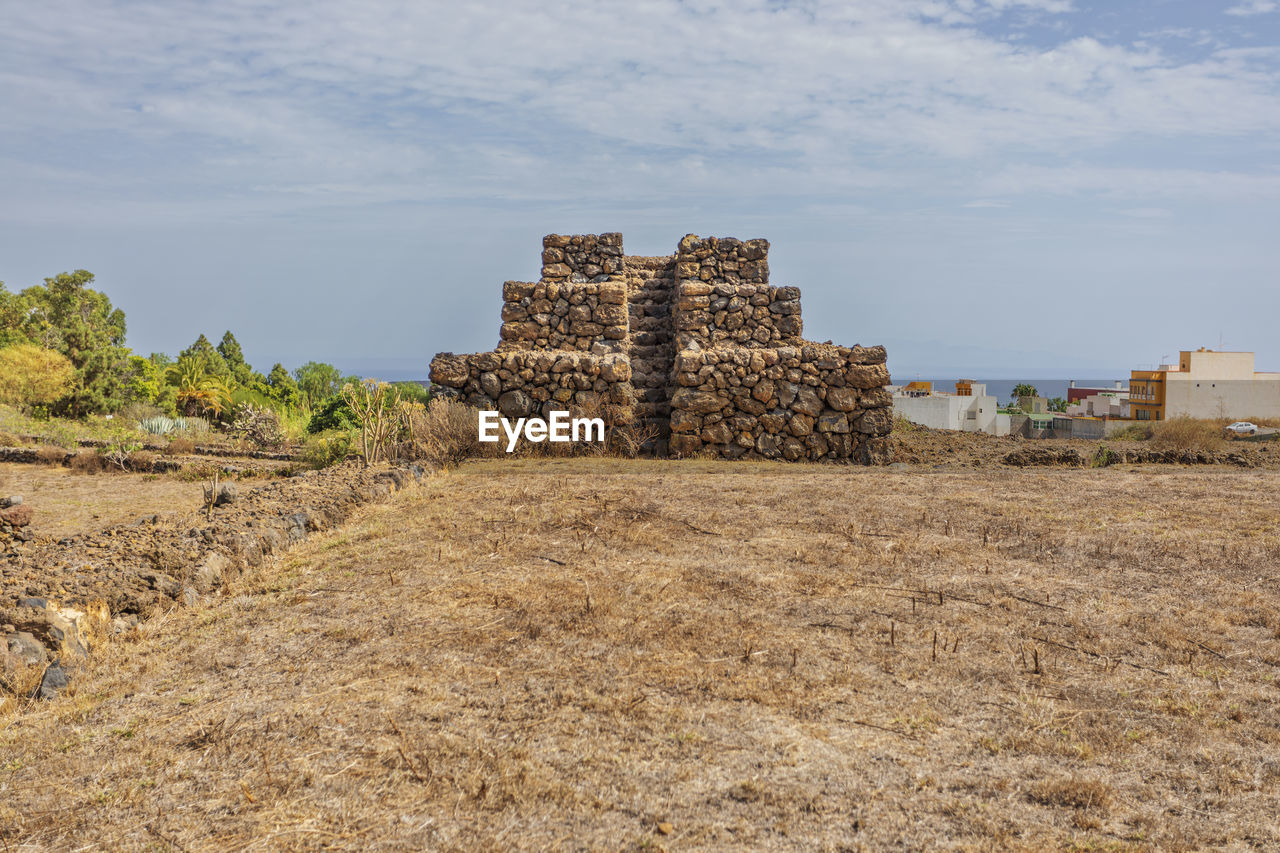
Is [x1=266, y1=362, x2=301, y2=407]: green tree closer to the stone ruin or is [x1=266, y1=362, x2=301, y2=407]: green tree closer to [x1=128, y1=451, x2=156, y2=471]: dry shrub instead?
[x1=128, y1=451, x2=156, y2=471]: dry shrub

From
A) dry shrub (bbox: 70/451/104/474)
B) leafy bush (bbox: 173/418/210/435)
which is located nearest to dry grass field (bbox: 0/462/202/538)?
dry shrub (bbox: 70/451/104/474)

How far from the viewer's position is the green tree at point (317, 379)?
26.0 meters

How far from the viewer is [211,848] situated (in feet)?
8.87

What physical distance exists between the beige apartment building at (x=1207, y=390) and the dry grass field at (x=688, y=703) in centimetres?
1988

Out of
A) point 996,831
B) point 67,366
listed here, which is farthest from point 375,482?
point 67,366

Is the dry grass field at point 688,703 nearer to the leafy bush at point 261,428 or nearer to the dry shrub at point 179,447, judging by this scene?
the dry shrub at point 179,447

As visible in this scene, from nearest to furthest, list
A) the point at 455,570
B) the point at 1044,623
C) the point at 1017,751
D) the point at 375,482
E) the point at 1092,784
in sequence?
the point at 1092,784 < the point at 1017,751 < the point at 1044,623 < the point at 455,570 < the point at 375,482

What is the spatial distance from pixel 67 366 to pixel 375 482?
14157mm

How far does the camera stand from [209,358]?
85.0 feet

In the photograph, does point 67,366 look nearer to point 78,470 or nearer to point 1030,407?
point 78,470

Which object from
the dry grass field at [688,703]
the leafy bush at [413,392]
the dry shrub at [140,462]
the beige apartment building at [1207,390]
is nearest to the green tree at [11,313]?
the leafy bush at [413,392]

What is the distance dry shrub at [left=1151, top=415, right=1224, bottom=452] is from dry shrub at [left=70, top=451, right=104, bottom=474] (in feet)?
50.0

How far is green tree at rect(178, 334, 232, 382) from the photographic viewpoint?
81.5ft

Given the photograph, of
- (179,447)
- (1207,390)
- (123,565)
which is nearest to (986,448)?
(123,565)
